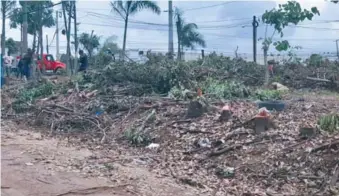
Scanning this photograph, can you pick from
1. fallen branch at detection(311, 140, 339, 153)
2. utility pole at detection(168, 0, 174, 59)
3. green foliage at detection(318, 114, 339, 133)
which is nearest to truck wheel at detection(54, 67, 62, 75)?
utility pole at detection(168, 0, 174, 59)

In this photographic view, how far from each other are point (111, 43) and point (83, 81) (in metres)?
19.0

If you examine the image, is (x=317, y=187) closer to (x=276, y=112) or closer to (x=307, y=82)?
(x=276, y=112)

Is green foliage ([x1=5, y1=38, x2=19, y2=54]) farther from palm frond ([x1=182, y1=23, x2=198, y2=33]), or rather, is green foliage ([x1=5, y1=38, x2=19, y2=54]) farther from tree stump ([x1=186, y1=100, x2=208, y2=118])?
tree stump ([x1=186, y1=100, x2=208, y2=118])

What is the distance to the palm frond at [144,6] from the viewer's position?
2766 centimetres

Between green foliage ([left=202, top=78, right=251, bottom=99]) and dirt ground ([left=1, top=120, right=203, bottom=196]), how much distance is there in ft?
13.7

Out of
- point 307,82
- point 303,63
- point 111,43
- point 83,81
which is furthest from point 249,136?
point 111,43

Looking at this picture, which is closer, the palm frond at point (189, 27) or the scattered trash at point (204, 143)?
the scattered trash at point (204, 143)

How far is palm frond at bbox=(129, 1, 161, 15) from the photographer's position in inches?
1089

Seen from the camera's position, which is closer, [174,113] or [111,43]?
[174,113]

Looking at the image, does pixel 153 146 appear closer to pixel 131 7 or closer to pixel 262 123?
pixel 262 123

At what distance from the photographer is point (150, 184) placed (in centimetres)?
651

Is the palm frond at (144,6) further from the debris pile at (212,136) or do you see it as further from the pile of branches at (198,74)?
the debris pile at (212,136)

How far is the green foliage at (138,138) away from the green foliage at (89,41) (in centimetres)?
2690

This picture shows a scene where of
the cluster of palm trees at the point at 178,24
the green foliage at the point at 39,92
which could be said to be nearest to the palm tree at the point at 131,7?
the cluster of palm trees at the point at 178,24
